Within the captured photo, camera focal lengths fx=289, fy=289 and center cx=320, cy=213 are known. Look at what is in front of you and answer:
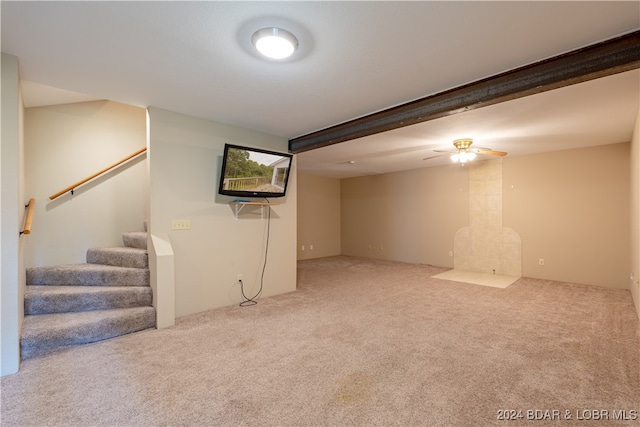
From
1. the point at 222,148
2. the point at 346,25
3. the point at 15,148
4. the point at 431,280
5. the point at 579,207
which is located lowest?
the point at 431,280

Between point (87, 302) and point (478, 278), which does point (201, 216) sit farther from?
point (478, 278)

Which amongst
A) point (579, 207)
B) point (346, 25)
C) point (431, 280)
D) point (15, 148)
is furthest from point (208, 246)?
point (579, 207)

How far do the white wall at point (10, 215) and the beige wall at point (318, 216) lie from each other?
5.77 metres

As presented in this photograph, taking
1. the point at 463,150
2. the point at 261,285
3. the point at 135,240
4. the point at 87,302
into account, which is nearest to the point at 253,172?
the point at 261,285

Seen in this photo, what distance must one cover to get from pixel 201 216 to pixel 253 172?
33.9 inches

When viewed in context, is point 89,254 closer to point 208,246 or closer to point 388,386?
point 208,246

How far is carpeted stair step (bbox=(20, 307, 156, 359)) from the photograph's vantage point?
2428mm

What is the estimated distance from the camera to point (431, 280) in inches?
209

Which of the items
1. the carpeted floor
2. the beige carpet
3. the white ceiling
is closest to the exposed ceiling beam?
the white ceiling

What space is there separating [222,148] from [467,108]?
2.85 metres

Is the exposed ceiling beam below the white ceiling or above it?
below

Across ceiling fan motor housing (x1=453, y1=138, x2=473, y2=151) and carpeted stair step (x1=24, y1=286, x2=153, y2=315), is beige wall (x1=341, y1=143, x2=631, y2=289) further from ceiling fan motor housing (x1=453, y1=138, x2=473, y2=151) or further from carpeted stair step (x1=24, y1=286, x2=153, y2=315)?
carpeted stair step (x1=24, y1=286, x2=153, y2=315)

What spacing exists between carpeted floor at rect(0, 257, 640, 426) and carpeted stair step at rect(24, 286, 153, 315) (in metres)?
0.43

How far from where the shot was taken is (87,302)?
9.69ft
